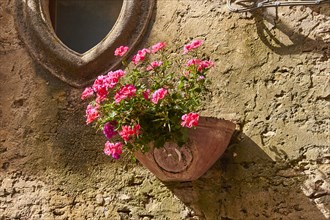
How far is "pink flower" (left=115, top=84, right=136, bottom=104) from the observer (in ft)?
8.83

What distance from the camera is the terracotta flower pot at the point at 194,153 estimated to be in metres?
2.79

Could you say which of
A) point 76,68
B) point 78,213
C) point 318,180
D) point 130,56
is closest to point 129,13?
point 130,56

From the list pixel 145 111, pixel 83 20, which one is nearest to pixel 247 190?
pixel 145 111

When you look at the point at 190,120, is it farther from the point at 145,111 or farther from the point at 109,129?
the point at 109,129

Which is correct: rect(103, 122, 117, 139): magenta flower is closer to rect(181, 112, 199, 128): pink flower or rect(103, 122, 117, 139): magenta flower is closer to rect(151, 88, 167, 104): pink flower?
rect(151, 88, 167, 104): pink flower

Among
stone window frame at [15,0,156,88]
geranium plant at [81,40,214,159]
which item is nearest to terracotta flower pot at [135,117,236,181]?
geranium plant at [81,40,214,159]

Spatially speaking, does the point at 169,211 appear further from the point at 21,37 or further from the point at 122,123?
the point at 21,37

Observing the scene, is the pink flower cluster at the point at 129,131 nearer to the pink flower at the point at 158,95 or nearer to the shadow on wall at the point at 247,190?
the pink flower at the point at 158,95

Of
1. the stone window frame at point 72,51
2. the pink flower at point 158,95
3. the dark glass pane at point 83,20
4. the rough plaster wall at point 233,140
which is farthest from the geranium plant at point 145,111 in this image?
the dark glass pane at point 83,20

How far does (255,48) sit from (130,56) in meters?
0.78

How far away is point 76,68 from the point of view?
3504 mm

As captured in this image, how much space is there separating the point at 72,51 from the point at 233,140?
1.22m

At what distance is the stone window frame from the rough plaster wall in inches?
2.7

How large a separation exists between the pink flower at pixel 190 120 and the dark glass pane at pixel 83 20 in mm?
1345
